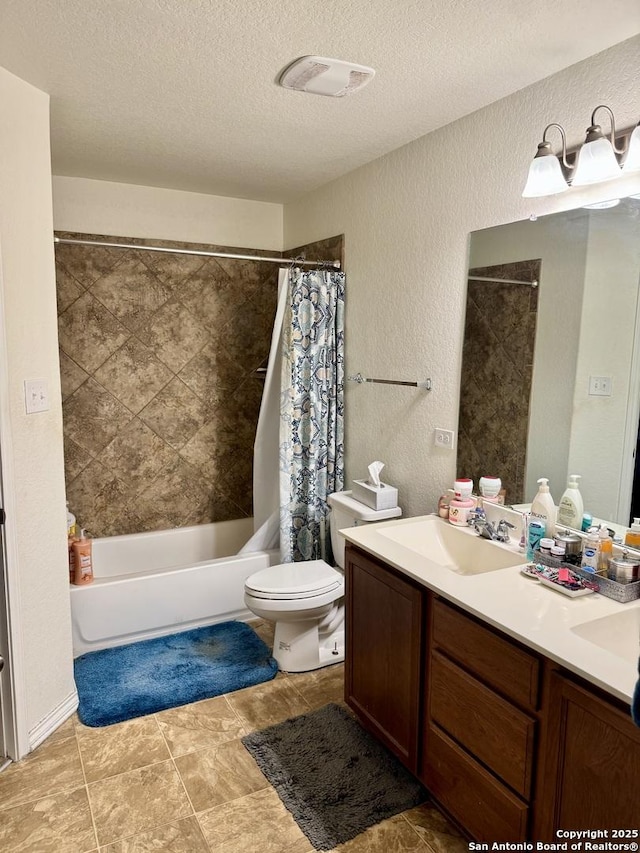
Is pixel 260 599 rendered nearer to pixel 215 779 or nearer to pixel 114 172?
pixel 215 779

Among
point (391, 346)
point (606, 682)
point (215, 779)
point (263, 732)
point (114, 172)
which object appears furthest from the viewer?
point (114, 172)

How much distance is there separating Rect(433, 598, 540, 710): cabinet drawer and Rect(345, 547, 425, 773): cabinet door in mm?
117

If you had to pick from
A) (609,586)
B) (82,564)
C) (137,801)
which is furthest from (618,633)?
(82,564)

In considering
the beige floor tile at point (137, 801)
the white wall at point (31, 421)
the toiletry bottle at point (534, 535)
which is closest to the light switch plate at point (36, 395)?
the white wall at point (31, 421)

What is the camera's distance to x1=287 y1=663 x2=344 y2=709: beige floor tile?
2.47 meters

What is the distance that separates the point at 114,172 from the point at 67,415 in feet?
4.51

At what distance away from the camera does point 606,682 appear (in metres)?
1.18

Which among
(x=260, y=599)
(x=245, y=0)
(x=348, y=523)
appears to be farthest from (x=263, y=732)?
(x=245, y=0)

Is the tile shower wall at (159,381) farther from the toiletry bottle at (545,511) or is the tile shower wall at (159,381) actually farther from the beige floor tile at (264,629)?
the toiletry bottle at (545,511)

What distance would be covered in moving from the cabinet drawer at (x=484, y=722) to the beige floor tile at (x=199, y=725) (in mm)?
940

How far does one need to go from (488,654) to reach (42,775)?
1.63 meters

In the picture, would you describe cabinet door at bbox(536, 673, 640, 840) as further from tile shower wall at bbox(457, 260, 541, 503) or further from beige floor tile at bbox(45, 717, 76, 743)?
beige floor tile at bbox(45, 717, 76, 743)

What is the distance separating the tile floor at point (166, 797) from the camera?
68.7 inches

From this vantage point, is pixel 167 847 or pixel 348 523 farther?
pixel 348 523
